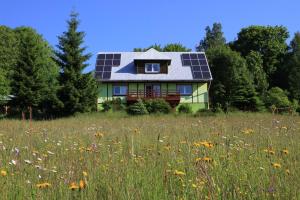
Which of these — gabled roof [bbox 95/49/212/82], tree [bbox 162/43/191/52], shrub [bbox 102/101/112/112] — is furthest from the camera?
tree [bbox 162/43/191/52]

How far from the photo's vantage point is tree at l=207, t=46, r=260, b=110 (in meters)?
42.5

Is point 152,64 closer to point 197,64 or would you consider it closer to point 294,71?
point 197,64

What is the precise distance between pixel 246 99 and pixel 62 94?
18.8 metres

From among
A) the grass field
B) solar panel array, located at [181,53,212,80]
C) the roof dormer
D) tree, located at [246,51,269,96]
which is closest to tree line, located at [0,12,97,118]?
the roof dormer

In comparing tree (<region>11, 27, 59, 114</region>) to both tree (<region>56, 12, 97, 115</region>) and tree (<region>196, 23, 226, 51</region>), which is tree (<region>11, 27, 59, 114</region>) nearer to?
tree (<region>56, 12, 97, 115</region>)

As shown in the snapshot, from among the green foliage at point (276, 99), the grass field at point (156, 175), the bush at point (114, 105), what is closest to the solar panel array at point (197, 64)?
the green foliage at point (276, 99)

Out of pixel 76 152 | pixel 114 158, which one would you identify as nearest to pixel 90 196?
pixel 114 158

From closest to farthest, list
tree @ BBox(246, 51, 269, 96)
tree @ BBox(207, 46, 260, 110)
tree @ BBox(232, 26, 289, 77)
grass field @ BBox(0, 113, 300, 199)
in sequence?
grass field @ BBox(0, 113, 300, 199) → tree @ BBox(207, 46, 260, 110) → tree @ BBox(246, 51, 269, 96) → tree @ BBox(232, 26, 289, 77)

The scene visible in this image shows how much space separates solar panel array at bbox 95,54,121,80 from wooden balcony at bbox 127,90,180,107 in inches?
127

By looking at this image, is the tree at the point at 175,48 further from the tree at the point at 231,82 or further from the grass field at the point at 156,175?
the grass field at the point at 156,175

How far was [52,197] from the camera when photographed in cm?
290

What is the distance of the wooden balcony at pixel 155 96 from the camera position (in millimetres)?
42650

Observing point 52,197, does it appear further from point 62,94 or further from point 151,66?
point 151,66

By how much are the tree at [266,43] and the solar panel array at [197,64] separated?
15.1 meters
